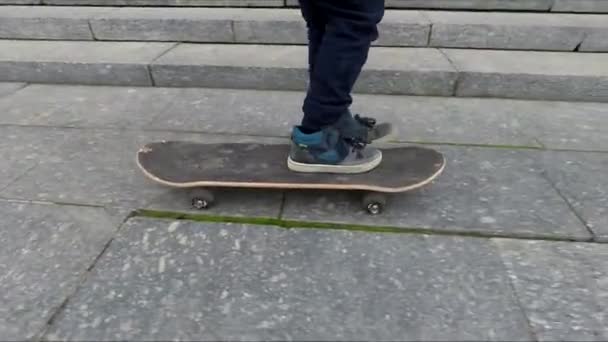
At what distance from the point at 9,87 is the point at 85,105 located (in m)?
0.99

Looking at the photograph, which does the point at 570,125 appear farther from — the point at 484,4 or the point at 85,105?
the point at 85,105

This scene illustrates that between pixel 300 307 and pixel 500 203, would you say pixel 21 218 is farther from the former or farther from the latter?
pixel 500 203

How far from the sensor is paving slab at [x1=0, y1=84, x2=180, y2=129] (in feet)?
10.1

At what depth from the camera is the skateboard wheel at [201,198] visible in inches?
81.7

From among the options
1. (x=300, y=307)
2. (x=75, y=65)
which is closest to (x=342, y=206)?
(x=300, y=307)

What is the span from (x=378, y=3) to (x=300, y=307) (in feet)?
4.46

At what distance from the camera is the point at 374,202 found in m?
2.04

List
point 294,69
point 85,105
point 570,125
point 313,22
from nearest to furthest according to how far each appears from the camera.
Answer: point 313,22 → point 570,125 → point 85,105 → point 294,69

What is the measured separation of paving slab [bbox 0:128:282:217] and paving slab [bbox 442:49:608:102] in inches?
72.1

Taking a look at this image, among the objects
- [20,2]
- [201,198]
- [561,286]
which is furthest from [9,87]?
[561,286]

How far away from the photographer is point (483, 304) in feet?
5.14

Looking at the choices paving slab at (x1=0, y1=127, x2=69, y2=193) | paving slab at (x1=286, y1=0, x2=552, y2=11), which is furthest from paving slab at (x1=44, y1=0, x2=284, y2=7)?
paving slab at (x1=0, y1=127, x2=69, y2=193)

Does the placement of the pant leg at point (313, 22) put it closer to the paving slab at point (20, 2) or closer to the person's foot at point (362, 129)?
the person's foot at point (362, 129)

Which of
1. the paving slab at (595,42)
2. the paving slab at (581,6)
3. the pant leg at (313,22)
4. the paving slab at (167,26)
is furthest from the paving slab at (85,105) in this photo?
the paving slab at (581,6)
